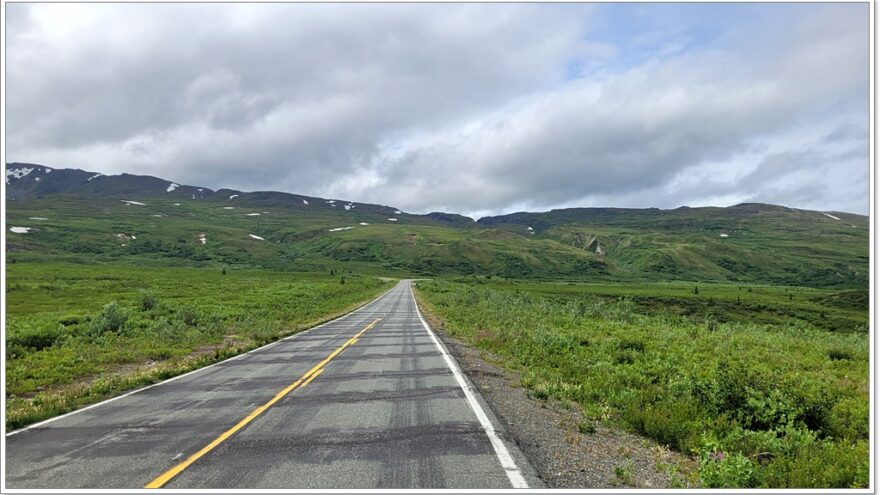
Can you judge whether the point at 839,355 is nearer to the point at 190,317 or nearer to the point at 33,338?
the point at 190,317

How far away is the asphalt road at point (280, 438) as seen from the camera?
6.85 m

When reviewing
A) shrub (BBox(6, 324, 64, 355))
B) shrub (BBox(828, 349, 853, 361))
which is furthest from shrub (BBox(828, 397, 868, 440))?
shrub (BBox(6, 324, 64, 355))

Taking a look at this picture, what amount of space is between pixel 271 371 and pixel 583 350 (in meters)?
11.7

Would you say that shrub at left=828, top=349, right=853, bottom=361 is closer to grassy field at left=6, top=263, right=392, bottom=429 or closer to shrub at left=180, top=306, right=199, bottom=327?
grassy field at left=6, top=263, right=392, bottom=429

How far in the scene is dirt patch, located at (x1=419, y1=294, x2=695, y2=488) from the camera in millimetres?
7070

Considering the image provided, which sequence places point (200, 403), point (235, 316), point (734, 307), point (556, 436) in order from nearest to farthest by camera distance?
point (556, 436)
point (200, 403)
point (235, 316)
point (734, 307)

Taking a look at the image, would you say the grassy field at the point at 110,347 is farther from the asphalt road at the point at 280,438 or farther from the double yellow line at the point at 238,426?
the double yellow line at the point at 238,426

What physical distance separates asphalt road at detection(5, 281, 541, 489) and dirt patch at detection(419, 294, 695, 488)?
1.54 ft

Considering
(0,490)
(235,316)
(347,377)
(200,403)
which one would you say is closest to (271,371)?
(347,377)

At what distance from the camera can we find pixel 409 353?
19656 mm

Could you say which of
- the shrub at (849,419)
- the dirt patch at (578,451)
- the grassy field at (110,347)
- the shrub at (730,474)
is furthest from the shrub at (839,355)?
the grassy field at (110,347)

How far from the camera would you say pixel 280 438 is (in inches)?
337

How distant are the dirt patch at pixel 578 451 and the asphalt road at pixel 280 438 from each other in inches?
18.5

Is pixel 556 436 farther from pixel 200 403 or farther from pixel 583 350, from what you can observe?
pixel 583 350
